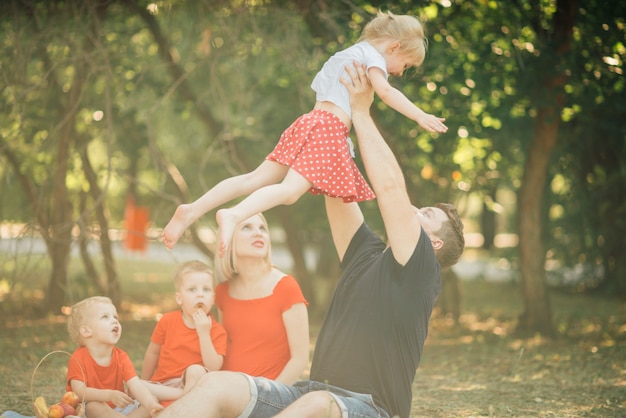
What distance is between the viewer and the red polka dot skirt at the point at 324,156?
138 inches

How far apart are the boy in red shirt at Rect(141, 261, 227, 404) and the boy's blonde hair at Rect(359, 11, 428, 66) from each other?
1341mm

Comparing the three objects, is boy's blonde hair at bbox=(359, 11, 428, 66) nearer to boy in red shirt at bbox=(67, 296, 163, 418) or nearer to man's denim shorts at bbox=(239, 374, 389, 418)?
man's denim shorts at bbox=(239, 374, 389, 418)

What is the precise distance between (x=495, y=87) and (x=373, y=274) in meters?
4.50

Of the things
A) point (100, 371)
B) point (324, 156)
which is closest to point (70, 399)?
point (100, 371)

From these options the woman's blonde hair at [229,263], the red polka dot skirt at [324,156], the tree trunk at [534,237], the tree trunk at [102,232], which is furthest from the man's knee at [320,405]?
the tree trunk at [534,237]

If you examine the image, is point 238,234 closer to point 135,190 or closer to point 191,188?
point 191,188

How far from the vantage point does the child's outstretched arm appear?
→ 3.43m

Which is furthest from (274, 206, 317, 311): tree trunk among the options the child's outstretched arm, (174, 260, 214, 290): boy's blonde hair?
the child's outstretched arm

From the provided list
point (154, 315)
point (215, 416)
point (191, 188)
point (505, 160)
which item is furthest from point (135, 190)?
point (215, 416)

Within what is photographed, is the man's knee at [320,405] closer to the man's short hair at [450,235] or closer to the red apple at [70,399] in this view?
the man's short hair at [450,235]

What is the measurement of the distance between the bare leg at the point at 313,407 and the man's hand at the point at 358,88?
1154mm

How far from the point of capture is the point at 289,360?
3857mm

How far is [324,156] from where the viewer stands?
138 inches

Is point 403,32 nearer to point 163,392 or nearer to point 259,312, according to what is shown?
point 259,312
